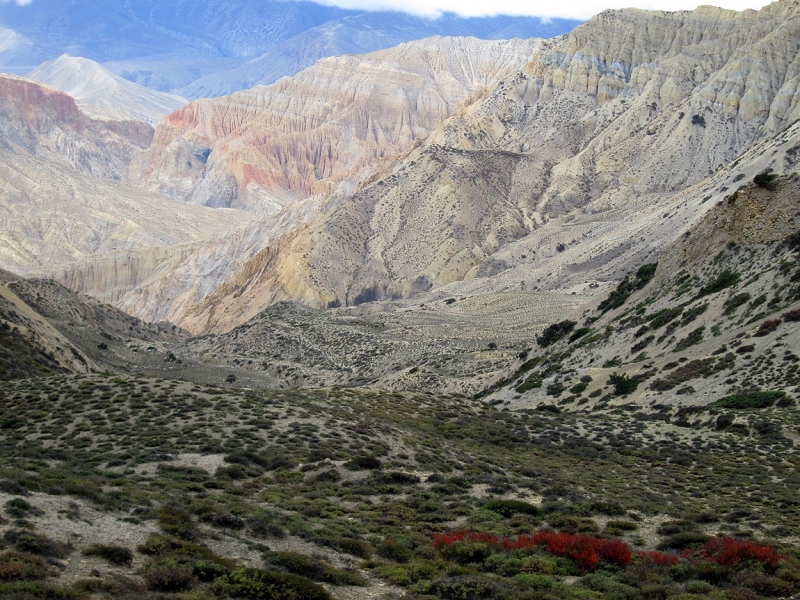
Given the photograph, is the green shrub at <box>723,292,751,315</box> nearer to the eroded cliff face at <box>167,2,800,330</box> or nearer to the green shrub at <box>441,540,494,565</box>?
the green shrub at <box>441,540,494,565</box>

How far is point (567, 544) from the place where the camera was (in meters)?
18.5

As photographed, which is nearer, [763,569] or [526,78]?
[763,569]

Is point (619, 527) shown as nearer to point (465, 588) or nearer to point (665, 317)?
point (465, 588)

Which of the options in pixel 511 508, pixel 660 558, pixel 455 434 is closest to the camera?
pixel 660 558

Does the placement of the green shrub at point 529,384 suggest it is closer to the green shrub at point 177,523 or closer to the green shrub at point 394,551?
the green shrub at point 394,551

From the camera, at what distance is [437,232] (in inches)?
5212

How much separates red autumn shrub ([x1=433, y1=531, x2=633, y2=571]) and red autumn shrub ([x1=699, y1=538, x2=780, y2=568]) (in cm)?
168

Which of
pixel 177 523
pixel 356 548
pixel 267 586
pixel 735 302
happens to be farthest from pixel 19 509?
pixel 735 302

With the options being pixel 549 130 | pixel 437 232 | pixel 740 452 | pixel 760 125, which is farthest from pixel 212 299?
pixel 740 452

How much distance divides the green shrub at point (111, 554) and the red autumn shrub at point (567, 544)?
666cm

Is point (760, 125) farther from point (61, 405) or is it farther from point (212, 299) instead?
point (61, 405)

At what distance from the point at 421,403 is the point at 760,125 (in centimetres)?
10519

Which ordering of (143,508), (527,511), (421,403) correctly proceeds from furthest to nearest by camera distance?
(421,403), (527,511), (143,508)

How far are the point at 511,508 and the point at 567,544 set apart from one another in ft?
14.7
